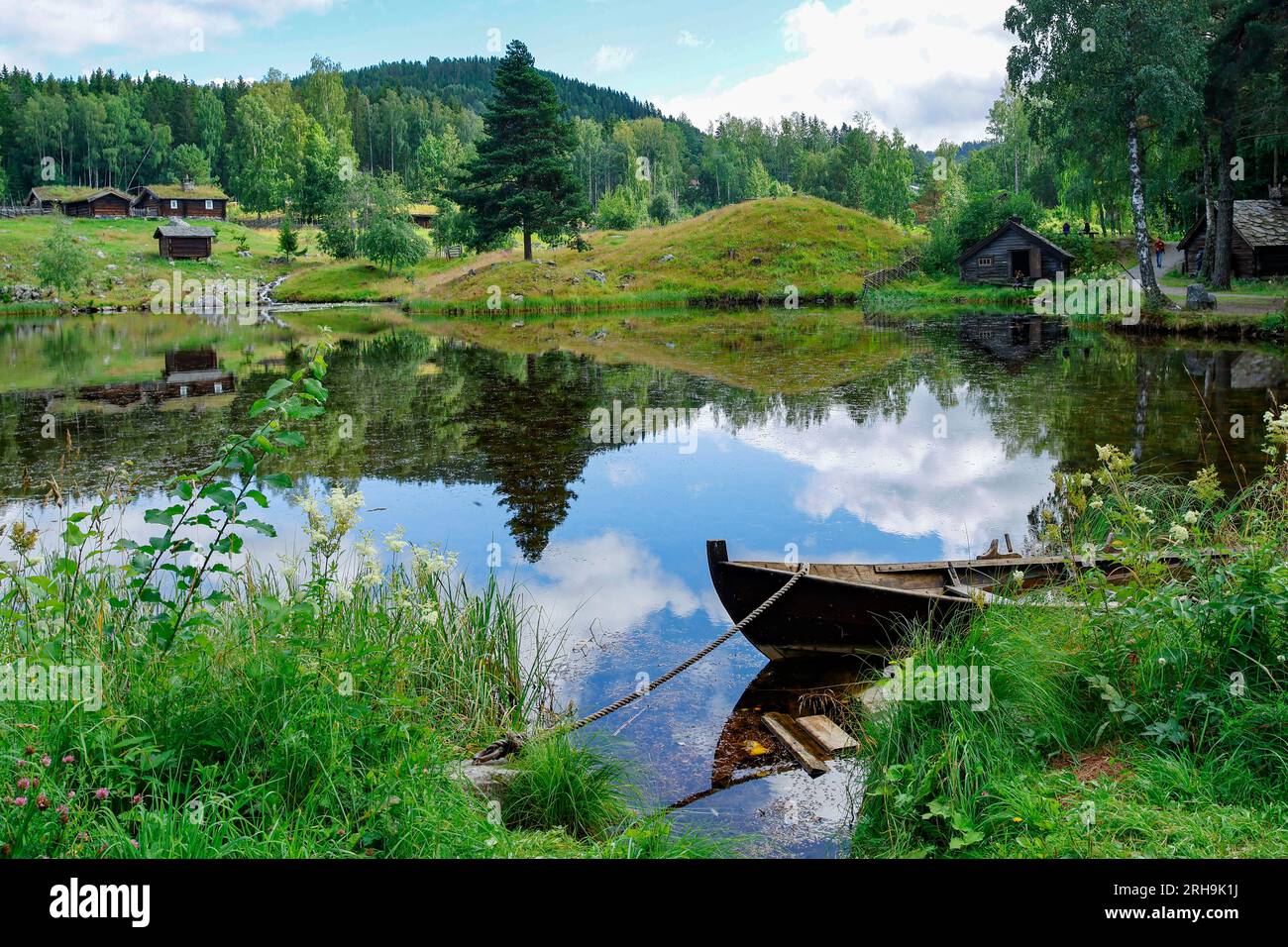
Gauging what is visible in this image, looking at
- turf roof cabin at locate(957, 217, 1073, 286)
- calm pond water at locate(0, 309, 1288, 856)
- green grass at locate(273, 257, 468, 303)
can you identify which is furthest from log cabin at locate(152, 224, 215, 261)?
turf roof cabin at locate(957, 217, 1073, 286)

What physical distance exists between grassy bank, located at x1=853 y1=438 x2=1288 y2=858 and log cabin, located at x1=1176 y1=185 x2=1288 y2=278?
38.4m

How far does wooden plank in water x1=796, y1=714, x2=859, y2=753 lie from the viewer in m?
6.82

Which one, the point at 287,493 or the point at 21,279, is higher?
the point at 21,279

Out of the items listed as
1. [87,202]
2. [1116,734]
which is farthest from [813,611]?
[87,202]

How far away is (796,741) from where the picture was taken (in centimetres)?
701

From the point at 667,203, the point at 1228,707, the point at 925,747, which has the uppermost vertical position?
the point at 667,203

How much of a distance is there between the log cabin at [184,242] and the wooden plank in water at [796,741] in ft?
245

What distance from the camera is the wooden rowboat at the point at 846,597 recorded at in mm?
8062

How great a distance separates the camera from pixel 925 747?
5520 mm

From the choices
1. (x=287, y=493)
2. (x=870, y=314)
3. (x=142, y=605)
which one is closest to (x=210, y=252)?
(x=870, y=314)

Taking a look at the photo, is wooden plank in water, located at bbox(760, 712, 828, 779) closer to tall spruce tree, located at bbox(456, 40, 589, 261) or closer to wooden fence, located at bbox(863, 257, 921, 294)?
wooden fence, located at bbox(863, 257, 921, 294)
